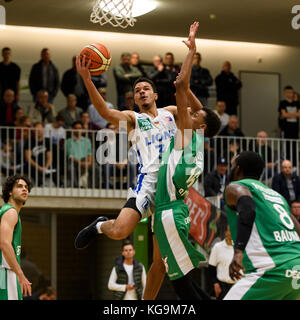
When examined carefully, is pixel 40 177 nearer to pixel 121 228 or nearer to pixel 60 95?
pixel 60 95

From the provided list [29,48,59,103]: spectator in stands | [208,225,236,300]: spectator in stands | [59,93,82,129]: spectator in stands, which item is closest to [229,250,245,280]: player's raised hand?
[208,225,236,300]: spectator in stands

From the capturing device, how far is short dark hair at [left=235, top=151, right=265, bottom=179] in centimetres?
671

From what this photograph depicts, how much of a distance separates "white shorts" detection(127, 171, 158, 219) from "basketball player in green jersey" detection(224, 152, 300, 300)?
5.92 feet

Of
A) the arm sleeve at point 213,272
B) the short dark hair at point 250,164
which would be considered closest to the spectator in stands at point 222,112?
the arm sleeve at point 213,272

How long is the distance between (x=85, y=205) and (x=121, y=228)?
875 cm

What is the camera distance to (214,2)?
17.4m

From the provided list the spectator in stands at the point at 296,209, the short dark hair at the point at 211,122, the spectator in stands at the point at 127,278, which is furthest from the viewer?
the spectator in stands at the point at 296,209

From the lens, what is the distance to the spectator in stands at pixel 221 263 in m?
13.5

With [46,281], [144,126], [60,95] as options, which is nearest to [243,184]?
[144,126]

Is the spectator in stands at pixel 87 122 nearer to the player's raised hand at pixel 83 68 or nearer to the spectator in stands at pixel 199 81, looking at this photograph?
the spectator in stands at pixel 199 81

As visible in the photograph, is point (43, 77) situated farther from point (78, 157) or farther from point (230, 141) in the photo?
point (230, 141)

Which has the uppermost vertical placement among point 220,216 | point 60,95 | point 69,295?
point 60,95

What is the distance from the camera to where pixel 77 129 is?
54.5 feet

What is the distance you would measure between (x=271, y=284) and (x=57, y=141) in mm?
10413
